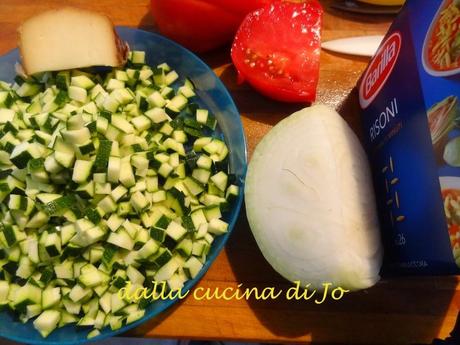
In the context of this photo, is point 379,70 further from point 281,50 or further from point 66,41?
point 66,41

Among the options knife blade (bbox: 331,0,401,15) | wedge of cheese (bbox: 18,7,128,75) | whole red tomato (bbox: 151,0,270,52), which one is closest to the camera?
wedge of cheese (bbox: 18,7,128,75)

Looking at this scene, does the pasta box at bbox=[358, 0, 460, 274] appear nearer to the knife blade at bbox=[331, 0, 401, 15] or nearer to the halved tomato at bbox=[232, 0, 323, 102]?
the halved tomato at bbox=[232, 0, 323, 102]

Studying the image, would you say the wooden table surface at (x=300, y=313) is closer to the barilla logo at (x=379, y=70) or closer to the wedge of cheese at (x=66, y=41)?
the barilla logo at (x=379, y=70)

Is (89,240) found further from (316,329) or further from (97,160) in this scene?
(316,329)

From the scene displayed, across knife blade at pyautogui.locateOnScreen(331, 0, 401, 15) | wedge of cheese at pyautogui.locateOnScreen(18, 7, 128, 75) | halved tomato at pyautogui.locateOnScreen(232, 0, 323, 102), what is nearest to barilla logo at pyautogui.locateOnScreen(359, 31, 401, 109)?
halved tomato at pyautogui.locateOnScreen(232, 0, 323, 102)

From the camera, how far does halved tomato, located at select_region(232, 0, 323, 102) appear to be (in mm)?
1268

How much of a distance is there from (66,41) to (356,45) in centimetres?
98

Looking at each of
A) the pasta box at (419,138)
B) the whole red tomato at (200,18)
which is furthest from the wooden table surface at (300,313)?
the whole red tomato at (200,18)

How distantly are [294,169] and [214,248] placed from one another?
1.01ft

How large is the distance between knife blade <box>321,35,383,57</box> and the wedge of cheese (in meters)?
0.76

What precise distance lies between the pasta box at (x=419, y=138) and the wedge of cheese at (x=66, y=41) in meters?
0.82

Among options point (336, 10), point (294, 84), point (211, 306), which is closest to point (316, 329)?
point (211, 306)

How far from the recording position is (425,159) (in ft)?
2.74

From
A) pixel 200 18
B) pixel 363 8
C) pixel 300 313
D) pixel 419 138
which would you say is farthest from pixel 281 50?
pixel 300 313
